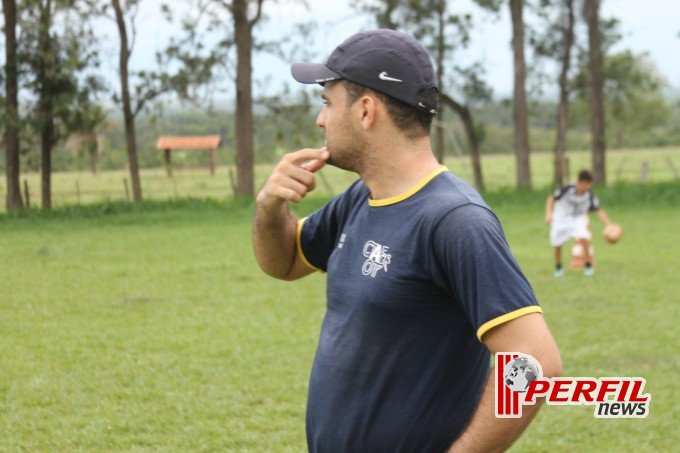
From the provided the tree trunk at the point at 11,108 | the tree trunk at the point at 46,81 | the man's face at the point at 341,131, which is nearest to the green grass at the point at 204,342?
the man's face at the point at 341,131

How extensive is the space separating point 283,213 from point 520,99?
31613 mm

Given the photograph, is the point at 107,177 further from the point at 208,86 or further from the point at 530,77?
the point at 530,77

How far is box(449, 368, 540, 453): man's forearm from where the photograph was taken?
2.33 m

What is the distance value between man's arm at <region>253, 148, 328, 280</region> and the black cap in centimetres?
24

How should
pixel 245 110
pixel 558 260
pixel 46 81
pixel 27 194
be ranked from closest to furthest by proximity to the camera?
pixel 558 260 → pixel 46 81 → pixel 27 194 → pixel 245 110

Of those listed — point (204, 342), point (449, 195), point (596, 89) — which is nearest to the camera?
point (449, 195)

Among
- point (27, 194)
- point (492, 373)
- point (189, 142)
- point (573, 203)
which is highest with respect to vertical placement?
point (492, 373)

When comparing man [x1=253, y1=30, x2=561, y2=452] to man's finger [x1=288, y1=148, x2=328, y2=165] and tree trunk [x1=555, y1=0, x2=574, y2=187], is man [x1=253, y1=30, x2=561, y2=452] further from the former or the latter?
tree trunk [x1=555, y1=0, x2=574, y2=187]

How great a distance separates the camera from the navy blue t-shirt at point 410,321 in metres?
2.37

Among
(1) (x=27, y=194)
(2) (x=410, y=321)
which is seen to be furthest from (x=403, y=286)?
(1) (x=27, y=194)

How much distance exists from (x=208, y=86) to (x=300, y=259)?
28.5 metres

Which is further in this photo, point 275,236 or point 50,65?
point 50,65

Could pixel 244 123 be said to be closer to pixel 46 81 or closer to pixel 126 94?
pixel 126 94

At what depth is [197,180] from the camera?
5194 centimetres
